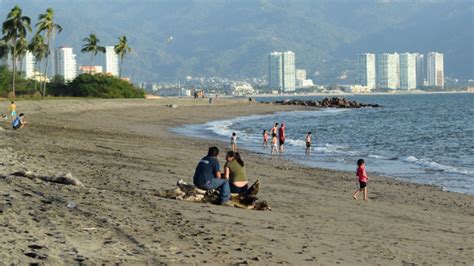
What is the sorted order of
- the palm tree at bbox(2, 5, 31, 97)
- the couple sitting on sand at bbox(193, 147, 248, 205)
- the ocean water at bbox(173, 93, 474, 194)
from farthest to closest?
the palm tree at bbox(2, 5, 31, 97) < the ocean water at bbox(173, 93, 474, 194) < the couple sitting on sand at bbox(193, 147, 248, 205)

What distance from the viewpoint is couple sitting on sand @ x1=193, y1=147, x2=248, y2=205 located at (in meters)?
13.2

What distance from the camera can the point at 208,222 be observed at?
10797 millimetres

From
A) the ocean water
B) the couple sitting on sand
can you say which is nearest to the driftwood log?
the couple sitting on sand

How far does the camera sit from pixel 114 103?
74.9m

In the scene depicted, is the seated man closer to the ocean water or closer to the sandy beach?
the sandy beach

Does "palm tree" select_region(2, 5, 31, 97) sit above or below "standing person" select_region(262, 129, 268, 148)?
above

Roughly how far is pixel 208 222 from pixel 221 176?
312 centimetres

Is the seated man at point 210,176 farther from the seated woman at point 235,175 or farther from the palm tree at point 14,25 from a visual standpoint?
the palm tree at point 14,25

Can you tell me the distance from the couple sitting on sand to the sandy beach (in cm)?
63

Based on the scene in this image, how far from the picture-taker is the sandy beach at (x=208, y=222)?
8500mm

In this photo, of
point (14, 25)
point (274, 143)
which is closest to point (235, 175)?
point (274, 143)

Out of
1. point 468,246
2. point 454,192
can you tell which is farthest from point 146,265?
point 454,192

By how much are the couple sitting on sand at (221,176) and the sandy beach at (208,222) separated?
0.63 m

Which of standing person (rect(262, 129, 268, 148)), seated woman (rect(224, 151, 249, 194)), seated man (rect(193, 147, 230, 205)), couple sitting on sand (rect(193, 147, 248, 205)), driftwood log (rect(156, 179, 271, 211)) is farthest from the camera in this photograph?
standing person (rect(262, 129, 268, 148))
